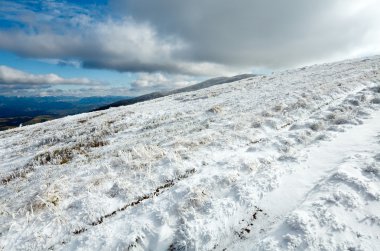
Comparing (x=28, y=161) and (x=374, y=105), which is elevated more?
(x=374, y=105)

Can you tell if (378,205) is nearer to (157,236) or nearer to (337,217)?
(337,217)

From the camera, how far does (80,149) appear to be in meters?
16.1

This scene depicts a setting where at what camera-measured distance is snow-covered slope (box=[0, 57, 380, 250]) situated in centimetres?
653

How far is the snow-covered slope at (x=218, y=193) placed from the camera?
653 cm

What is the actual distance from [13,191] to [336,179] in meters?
12.0

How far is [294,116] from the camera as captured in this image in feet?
51.7

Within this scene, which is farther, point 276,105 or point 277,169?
point 276,105

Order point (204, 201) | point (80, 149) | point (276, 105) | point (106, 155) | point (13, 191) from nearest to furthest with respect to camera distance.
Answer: point (204, 201) → point (13, 191) → point (106, 155) → point (80, 149) → point (276, 105)

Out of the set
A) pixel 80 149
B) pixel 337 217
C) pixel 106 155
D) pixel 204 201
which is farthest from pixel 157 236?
pixel 80 149

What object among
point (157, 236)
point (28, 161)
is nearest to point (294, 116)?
point (157, 236)

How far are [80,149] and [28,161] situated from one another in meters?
3.13

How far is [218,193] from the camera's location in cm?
828

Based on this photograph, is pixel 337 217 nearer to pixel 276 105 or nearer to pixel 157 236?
pixel 157 236

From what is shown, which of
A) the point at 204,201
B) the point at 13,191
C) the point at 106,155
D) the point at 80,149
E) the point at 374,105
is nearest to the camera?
the point at 204,201
